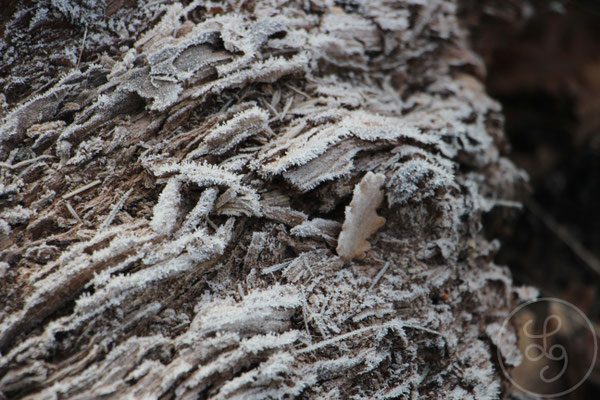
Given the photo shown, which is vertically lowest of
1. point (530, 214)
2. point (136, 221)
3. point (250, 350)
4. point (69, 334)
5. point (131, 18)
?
point (530, 214)

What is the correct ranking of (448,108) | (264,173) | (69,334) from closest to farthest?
(69,334) < (264,173) < (448,108)

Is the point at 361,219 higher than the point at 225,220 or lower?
lower

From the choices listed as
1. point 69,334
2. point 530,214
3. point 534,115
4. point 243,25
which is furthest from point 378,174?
point 534,115

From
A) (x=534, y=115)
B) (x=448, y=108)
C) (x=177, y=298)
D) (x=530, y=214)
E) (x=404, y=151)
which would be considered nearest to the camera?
(x=177, y=298)

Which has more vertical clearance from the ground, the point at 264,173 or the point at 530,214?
the point at 264,173

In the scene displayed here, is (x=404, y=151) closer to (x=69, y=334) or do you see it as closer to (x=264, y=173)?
(x=264, y=173)

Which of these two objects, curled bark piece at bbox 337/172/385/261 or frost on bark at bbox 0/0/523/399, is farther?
curled bark piece at bbox 337/172/385/261

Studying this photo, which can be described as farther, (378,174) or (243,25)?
(243,25)

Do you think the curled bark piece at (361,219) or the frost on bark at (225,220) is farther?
the curled bark piece at (361,219)
